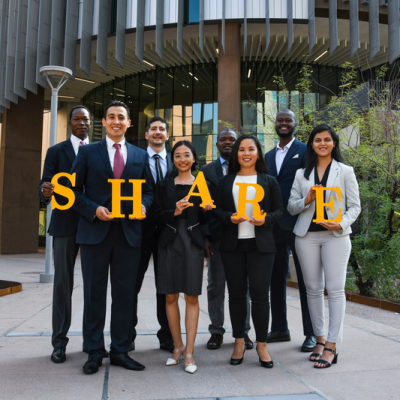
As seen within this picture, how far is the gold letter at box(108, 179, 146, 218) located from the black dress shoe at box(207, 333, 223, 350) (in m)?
1.65

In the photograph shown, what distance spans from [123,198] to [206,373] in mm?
1625

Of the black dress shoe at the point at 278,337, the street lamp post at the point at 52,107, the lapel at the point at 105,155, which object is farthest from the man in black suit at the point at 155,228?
the street lamp post at the point at 52,107

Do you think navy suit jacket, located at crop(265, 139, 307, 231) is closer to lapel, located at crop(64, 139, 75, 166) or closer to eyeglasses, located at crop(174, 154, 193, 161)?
eyeglasses, located at crop(174, 154, 193, 161)

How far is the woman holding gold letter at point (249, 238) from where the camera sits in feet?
11.6

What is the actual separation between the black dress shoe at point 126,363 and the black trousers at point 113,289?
4 cm

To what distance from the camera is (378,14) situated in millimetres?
14375

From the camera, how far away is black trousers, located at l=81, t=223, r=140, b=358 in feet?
11.4

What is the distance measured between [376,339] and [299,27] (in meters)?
14.1

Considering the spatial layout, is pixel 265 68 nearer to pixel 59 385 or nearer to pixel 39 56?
pixel 39 56

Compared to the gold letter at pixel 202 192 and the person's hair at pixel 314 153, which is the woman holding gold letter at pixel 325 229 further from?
the gold letter at pixel 202 192

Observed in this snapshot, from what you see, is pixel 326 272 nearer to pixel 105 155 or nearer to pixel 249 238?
pixel 249 238

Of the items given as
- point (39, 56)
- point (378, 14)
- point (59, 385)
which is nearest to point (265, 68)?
point (378, 14)

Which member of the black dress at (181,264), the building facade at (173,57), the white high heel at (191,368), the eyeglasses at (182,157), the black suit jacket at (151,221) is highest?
the building facade at (173,57)

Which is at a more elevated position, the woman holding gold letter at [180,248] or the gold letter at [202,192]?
the gold letter at [202,192]
